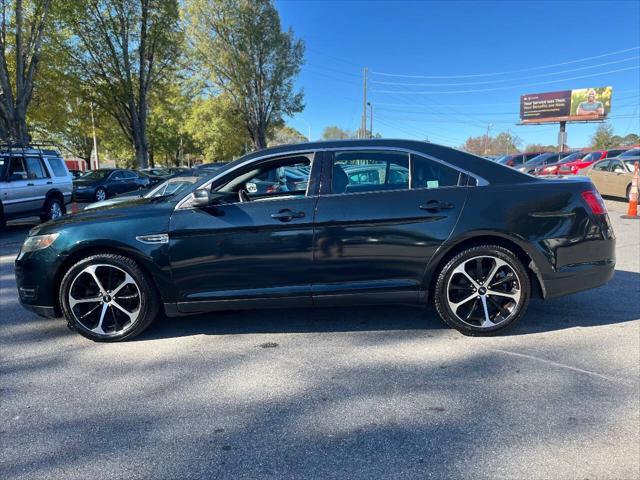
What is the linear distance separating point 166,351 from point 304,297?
1.21 metres

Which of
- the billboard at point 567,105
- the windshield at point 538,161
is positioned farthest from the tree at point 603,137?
the windshield at point 538,161

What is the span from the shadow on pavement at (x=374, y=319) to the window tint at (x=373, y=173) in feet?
4.19

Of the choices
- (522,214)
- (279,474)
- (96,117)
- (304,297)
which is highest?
(96,117)

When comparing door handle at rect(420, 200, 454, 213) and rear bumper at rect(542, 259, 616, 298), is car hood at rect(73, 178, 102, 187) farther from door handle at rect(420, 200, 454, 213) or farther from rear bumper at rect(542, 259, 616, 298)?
rear bumper at rect(542, 259, 616, 298)

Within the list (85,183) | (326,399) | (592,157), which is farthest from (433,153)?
(592,157)

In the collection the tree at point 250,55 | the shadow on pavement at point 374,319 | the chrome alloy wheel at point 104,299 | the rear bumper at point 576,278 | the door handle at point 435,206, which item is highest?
the tree at point 250,55

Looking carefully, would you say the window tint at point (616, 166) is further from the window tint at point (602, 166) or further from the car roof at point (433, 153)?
the car roof at point (433, 153)

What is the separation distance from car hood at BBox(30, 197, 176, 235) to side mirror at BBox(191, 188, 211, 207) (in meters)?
0.24

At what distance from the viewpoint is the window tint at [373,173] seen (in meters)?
3.72

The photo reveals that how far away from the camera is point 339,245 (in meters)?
3.61

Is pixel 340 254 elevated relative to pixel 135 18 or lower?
lower

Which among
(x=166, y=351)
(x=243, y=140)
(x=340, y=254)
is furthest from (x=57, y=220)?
(x=243, y=140)

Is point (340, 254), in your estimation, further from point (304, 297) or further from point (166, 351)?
point (166, 351)

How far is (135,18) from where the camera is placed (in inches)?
926
